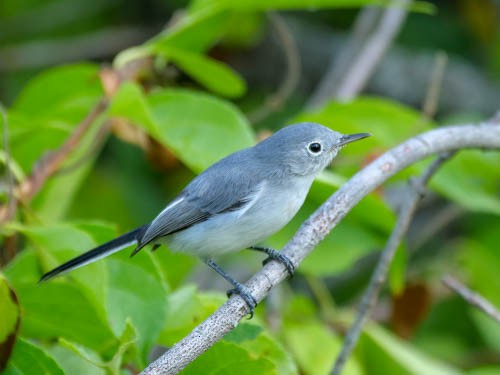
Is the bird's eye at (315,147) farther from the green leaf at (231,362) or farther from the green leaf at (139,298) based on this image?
the green leaf at (231,362)

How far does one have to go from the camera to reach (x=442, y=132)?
2498 millimetres

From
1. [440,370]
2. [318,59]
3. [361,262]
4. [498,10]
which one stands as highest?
[498,10]

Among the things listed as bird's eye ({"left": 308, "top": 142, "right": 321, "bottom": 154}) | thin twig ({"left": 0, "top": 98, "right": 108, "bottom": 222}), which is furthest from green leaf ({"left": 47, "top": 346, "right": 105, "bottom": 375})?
bird's eye ({"left": 308, "top": 142, "right": 321, "bottom": 154})

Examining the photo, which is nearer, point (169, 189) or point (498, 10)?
point (169, 189)

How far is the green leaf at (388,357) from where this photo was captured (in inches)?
107

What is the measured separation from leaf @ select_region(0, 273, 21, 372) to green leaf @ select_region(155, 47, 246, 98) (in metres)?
1.04

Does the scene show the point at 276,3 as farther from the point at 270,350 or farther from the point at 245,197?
the point at 270,350

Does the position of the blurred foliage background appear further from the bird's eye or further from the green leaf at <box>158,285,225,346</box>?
the bird's eye

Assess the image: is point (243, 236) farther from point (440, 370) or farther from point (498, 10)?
point (498, 10)

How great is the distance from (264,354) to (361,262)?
6.09 feet

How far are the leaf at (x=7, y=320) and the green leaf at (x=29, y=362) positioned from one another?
0.10 feet

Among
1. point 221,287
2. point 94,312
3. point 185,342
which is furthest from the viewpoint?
point 221,287

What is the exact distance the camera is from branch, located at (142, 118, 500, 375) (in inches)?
66.9

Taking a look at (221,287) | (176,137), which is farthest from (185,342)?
(221,287)
